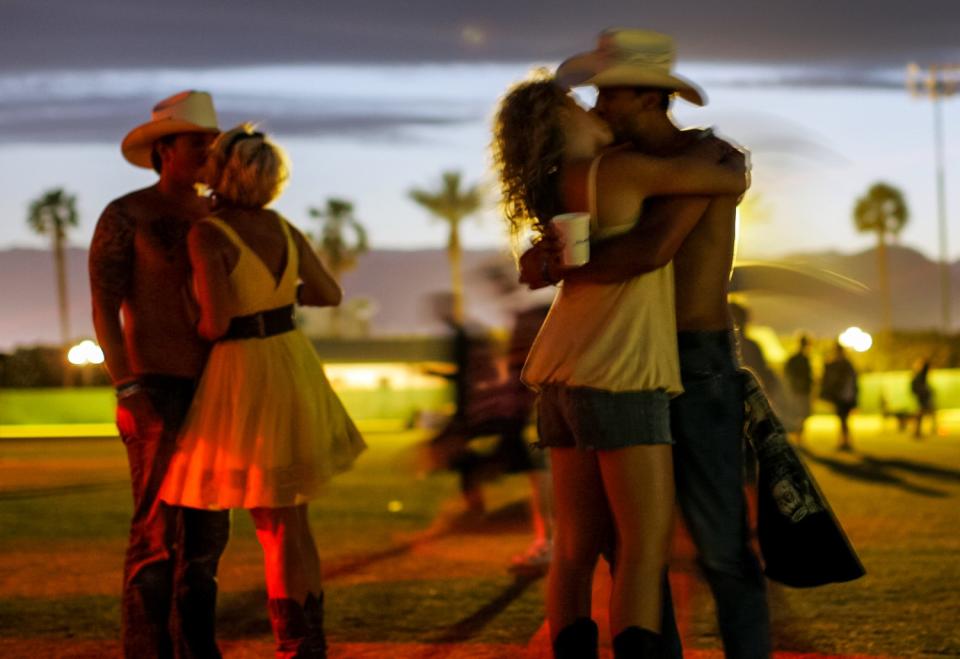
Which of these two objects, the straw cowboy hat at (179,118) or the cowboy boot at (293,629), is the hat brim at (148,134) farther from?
the cowboy boot at (293,629)

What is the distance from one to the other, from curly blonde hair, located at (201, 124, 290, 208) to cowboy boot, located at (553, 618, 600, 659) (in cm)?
166

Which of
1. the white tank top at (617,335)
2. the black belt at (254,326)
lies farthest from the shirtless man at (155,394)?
the white tank top at (617,335)

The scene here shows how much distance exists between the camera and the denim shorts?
12.1 feet

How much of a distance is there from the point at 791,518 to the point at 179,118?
2351mm

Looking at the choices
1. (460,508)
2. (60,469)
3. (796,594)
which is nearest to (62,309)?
(60,469)

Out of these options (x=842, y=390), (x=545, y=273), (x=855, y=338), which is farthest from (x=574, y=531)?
(x=855, y=338)

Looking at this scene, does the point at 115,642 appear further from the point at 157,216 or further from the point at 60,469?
the point at 60,469

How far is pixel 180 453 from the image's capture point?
4.68 metres

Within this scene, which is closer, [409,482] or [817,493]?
[817,493]

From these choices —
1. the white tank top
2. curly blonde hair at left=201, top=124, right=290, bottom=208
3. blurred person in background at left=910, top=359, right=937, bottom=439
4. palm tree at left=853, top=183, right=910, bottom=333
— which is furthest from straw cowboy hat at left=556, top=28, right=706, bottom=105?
palm tree at left=853, top=183, right=910, bottom=333

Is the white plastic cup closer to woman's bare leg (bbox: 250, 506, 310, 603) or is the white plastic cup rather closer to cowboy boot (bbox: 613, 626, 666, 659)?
cowboy boot (bbox: 613, 626, 666, 659)

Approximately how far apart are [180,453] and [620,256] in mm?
1697

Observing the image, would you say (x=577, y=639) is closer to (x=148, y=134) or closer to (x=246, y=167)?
(x=246, y=167)

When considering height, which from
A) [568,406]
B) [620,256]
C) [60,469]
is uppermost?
[620,256]
